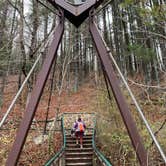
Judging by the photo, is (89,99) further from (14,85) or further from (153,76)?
(14,85)

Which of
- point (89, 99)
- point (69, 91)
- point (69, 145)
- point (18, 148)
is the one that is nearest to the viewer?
point (18, 148)

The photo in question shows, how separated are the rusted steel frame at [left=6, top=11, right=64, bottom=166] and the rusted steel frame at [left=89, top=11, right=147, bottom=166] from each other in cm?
71

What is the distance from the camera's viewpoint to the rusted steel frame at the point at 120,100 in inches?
137

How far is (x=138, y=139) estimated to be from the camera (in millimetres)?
3557

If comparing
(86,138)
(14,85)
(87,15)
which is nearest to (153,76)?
(86,138)

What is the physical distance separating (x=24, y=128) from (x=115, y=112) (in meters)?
6.28

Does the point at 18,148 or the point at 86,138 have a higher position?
the point at 18,148

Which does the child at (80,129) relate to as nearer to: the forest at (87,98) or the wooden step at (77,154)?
the wooden step at (77,154)

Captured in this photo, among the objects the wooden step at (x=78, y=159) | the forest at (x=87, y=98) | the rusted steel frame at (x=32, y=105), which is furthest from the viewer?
the wooden step at (x=78, y=159)

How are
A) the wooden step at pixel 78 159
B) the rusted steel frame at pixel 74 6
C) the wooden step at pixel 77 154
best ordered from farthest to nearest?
the wooden step at pixel 77 154
the wooden step at pixel 78 159
the rusted steel frame at pixel 74 6

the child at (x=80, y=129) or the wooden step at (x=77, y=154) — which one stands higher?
the child at (x=80, y=129)

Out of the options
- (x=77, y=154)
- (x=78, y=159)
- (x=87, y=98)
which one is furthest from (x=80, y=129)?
(x=87, y=98)

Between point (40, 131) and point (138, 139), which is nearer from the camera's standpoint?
point (138, 139)

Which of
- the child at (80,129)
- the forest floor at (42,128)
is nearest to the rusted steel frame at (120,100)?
the forest floor at (42,128)
